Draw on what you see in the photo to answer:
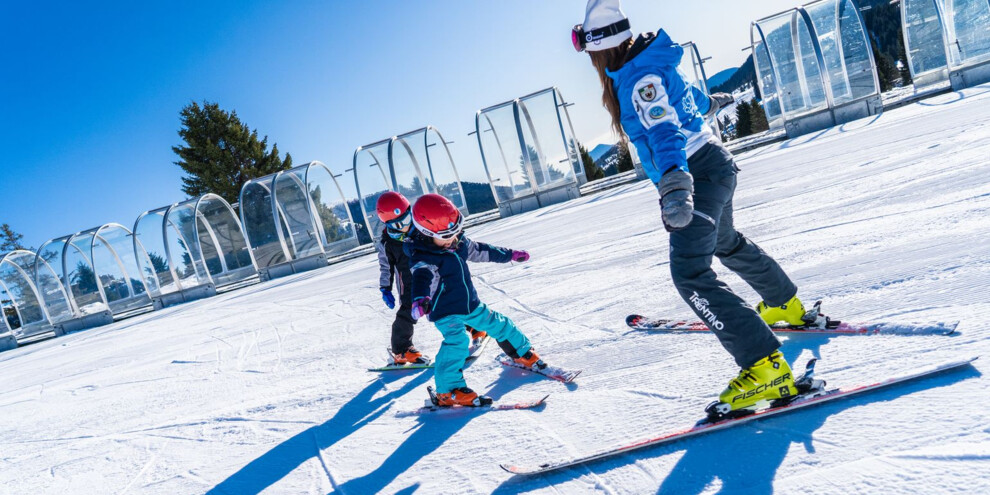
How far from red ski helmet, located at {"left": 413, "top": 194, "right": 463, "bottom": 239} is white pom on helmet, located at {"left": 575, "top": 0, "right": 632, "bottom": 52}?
1.31 meters

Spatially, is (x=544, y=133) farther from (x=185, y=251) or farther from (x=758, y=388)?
(x=758, y=388)

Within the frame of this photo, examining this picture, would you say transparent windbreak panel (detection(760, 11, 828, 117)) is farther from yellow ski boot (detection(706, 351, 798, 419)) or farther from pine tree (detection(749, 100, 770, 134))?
pine tree (detection(749, 100, 770, 134))

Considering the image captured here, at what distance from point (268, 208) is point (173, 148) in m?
26.9

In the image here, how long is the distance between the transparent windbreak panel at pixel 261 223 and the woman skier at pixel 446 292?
54.7 feet

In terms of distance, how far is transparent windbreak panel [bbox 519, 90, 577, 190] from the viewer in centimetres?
1822

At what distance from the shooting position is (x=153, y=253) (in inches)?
767

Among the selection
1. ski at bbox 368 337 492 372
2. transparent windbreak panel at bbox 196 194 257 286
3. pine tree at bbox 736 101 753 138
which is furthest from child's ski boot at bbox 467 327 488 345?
pine tree at bbox 736 101 753 138

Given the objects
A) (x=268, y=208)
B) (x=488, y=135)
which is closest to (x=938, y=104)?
(x=488, y=135)

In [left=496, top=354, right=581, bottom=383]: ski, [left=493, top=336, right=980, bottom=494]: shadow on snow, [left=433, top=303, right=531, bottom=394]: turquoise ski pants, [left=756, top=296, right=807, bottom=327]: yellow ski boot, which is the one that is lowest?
[left=496, top=354, right=581, bottom=383]: ski

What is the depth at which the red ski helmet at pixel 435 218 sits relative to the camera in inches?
139

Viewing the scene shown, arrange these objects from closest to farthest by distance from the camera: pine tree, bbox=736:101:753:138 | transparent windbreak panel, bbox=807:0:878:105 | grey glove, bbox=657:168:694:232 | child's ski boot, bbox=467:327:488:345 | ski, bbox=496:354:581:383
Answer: grey glove, bbox=657:168:694:232, ski, bbox=496:354:581:383, child's ski boot, bbox=467:327:488:345, transparent windbreak panel, bbox=807:0:878:105, pine tree, bbox=736:101:753:138

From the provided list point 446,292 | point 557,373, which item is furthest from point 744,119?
point 446,292

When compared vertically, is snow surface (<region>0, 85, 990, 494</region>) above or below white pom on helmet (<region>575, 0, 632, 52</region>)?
below

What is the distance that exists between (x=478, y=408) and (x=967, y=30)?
20.8m
